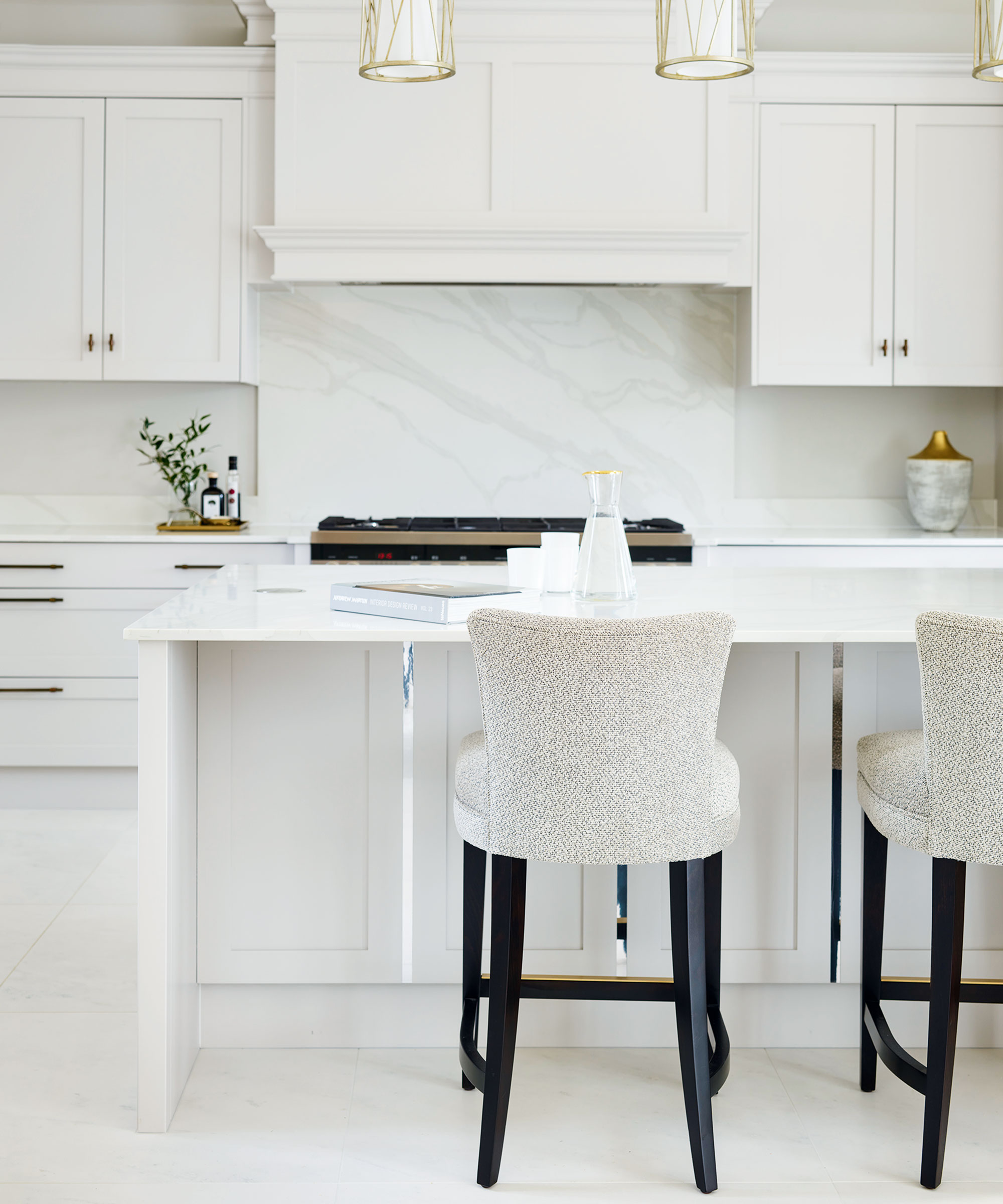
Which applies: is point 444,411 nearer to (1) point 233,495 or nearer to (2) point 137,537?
(1) point 233,495

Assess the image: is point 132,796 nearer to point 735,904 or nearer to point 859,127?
point 735,904

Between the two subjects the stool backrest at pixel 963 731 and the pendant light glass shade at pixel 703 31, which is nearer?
the stool backrest at pixel 963 731

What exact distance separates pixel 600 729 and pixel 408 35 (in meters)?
1.10

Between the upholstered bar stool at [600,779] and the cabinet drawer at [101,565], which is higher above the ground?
the cabinet drawer at [101,565]

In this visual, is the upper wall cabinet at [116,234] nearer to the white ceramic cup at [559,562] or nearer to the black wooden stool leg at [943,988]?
the white ceramic cup at [559,562]

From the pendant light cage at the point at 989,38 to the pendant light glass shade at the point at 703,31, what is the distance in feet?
0.06

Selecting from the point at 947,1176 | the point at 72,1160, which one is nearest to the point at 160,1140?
the point at 72,1160

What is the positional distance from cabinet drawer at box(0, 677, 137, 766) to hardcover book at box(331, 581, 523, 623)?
202 centimetres

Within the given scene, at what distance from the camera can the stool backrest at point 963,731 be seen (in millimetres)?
1568

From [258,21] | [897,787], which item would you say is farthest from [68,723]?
[897,787]

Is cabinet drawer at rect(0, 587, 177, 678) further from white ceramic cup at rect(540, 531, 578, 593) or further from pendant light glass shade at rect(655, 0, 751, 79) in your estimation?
pendant light glass shade at rect(655, 0, 751, 79)

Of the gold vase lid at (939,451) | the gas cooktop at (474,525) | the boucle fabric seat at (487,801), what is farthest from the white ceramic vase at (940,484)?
the boucle fabric seat at (487,801)

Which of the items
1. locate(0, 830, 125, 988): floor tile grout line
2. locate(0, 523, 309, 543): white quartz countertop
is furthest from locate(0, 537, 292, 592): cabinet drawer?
locate(0, 830, 125, 988): floor tile grout line

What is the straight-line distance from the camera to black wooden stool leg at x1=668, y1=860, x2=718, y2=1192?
5.50 feet
